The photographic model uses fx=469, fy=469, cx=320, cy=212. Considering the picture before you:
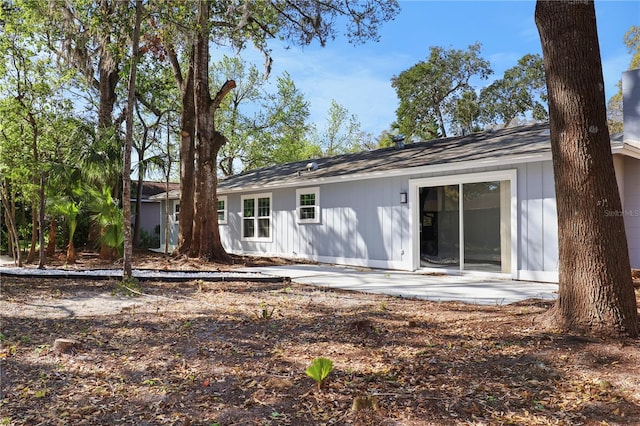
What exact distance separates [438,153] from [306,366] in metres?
7.88

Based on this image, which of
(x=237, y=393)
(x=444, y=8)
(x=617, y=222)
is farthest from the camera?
(x=444, y=8)

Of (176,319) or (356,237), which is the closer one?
(176,319)

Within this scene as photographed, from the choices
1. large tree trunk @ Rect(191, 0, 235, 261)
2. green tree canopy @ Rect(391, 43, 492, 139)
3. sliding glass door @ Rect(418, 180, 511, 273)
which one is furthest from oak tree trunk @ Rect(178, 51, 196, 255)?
green tree canopy @ Rect(391, 43, 492, 139)

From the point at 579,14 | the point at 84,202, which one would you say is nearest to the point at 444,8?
the point at 579,14

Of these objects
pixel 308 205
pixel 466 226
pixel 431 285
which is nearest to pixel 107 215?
pixel 308 205

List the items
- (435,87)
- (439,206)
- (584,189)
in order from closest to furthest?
1. (584,189)
2. (439,206)
3. (435,87)

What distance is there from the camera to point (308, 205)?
1248 centimetres

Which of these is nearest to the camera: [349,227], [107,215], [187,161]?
[107,215]

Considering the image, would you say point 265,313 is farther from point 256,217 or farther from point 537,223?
point 256,217

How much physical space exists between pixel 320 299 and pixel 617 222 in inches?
138

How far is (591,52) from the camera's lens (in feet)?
12.8

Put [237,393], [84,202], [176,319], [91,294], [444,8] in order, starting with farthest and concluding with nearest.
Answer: [84,202] < [444,8] < [91,294] < [176,319] < [237,393]

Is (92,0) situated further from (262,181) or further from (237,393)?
(237,393)

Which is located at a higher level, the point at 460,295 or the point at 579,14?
the point at 579,14
